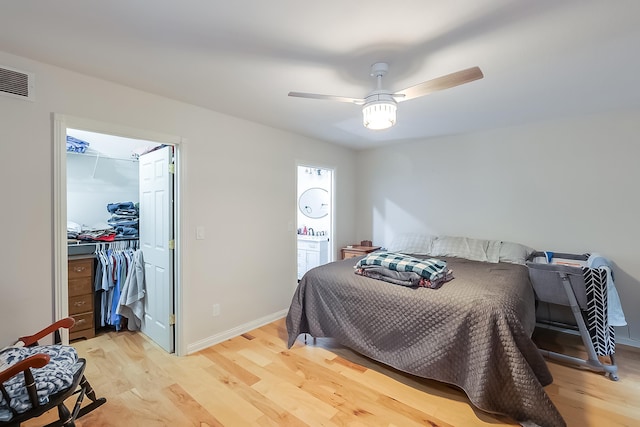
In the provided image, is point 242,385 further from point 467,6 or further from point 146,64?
point 467,6

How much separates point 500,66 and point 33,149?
3164 millimetres

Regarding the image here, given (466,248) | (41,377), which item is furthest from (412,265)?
(41,377)

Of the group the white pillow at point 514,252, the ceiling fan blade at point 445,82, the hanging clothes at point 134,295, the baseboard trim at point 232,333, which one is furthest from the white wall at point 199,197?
the white pillow at point 514,252

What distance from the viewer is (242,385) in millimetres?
2219

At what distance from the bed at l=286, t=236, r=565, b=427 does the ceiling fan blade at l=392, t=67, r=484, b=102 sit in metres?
1.39

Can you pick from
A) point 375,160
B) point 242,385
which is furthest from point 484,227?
point 242,385

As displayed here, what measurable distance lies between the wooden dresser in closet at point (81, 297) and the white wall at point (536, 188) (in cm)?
377

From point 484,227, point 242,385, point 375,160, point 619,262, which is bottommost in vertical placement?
point 242,385

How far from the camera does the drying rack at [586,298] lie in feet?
7.50

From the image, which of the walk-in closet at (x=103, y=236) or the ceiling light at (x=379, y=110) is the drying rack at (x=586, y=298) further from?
the walk-in closet at (x=103, y=236)

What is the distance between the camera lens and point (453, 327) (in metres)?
1.96

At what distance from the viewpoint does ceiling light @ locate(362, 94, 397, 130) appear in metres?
1.81

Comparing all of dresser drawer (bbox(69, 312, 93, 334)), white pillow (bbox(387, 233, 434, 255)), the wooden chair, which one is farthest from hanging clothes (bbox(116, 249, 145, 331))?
white pillow (bbox(387, 233, 434, 255))

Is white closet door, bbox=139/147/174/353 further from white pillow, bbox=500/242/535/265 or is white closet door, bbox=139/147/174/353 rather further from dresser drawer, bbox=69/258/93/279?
white pillow, bbox=500/242/535/265
